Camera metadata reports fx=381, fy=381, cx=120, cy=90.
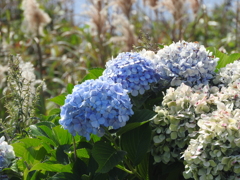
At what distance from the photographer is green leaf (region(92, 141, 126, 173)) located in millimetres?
1685

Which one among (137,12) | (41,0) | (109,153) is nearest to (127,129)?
(109,153)

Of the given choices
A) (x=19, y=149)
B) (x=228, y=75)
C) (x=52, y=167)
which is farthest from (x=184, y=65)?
(x=19, y=149)

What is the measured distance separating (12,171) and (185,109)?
96 centimetres

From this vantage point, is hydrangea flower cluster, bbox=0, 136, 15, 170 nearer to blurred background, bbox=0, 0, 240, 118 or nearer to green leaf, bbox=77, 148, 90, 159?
green leaf, bbox=77, 148, 90, 159

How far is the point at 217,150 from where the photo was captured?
162cm

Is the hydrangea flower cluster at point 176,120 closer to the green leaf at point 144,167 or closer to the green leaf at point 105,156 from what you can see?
the green leaf at point 144,167

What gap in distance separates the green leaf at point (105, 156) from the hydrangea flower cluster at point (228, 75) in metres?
0.76

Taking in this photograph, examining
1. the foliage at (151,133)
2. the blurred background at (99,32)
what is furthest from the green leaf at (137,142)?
the blurred background at (99,32)

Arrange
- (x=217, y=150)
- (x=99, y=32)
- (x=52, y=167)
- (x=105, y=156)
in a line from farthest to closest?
(x=99, y=32) → (x=52, y=167) → (x=105, y=156) → (x=217, y=150)

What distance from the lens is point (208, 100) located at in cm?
185

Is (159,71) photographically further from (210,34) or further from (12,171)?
(210,34)

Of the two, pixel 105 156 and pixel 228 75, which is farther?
pixel 228 75

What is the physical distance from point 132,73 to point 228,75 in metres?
0.58

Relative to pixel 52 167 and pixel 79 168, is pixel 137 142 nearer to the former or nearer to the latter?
pixel 79 168
